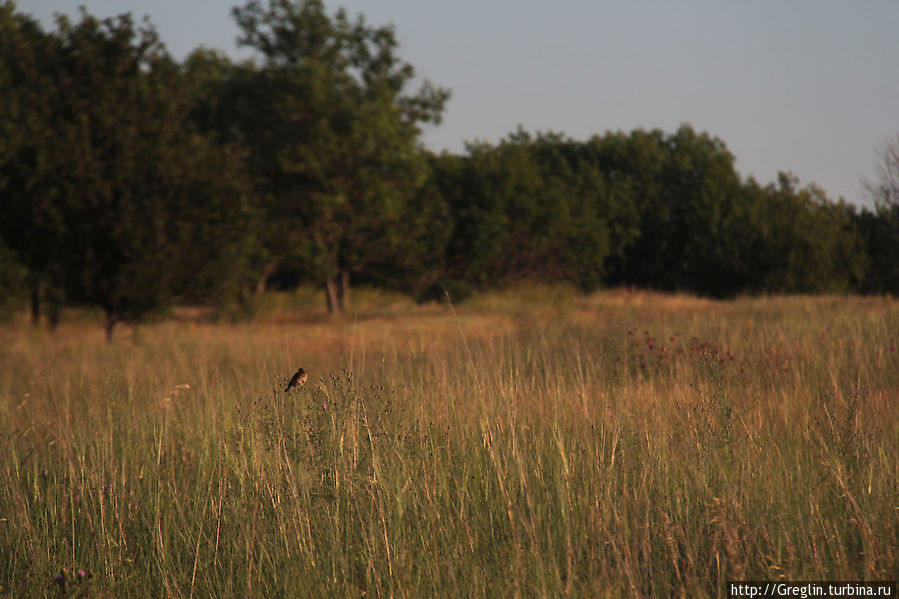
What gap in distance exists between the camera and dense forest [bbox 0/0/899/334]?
1353 cm

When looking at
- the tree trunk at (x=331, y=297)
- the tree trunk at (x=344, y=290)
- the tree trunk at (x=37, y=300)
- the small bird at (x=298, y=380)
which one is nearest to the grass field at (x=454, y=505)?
the small bird at (x=298, y=380)

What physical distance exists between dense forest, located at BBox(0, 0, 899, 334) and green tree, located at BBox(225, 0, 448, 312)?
0.07m

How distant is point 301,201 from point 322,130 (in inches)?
98.8

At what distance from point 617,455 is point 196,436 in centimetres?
237

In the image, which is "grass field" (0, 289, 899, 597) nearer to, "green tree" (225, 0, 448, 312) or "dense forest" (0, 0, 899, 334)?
"dense forest" (0, 0, 899, 334)

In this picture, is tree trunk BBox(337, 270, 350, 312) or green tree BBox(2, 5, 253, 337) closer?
green tree BBox(2, 5, 253, 337)

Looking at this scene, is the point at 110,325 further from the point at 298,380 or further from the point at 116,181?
the point at 298,380

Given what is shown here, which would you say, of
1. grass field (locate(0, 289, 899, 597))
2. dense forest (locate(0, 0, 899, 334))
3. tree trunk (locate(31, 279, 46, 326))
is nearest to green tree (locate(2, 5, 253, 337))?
dense forest (locate(0, 0, 899, 334))

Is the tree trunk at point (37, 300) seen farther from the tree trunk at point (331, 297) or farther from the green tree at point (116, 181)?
the tree trunk at point (331, 297)

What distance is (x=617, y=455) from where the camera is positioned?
344cm

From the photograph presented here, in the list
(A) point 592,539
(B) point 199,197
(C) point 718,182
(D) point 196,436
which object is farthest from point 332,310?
(C) point 718,182

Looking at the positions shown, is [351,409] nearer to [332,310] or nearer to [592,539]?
[592,539]

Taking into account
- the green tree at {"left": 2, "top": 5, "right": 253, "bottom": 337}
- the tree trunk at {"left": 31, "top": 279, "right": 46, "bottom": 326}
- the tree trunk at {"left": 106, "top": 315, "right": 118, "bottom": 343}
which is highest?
the green tree at {"left": 2, "top": 5, "right": 253, "bottom": 337}

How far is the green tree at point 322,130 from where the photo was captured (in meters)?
22.8
